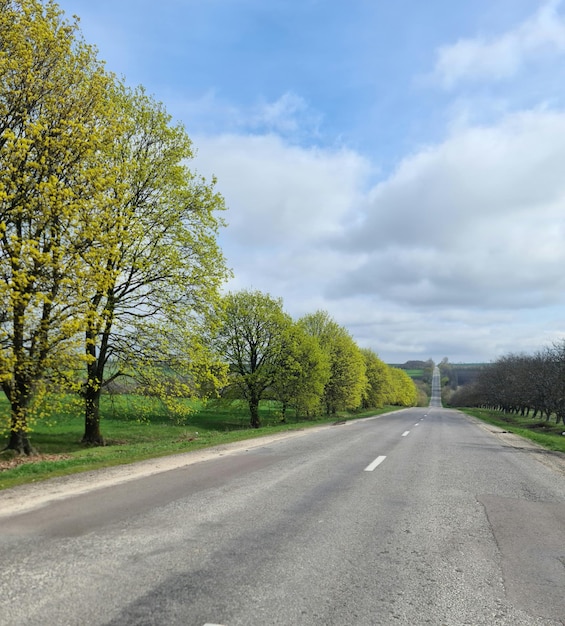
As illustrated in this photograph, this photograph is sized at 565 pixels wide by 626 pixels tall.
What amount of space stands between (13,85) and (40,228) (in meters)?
3.96

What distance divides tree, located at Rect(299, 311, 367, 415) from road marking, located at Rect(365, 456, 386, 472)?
3391 centimetres

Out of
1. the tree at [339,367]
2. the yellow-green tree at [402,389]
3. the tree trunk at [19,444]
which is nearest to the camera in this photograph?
the tree trunk at [19,444]

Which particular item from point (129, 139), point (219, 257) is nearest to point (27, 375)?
point (219, 257)

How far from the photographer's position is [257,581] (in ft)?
12.8

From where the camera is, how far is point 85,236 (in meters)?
12.4

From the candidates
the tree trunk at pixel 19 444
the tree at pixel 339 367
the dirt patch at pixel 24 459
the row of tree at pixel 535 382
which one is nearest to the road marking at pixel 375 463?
the dirt patch at pixel 24 459

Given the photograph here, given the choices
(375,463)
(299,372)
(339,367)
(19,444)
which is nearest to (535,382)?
(339,367)

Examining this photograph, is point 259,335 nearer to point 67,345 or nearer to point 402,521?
point 67,345

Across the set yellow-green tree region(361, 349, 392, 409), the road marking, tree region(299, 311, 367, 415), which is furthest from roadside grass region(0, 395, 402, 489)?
yellow-green tree region(361, 349, 392, 409)

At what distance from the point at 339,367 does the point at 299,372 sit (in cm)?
1369

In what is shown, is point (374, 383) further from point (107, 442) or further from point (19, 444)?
point (19, 444)

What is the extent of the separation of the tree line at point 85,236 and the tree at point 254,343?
1296cm

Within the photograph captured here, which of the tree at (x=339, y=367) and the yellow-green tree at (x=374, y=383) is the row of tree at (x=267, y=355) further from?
the yellow-green tree at (x=374, y=383)

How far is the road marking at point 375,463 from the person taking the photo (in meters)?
10.1
